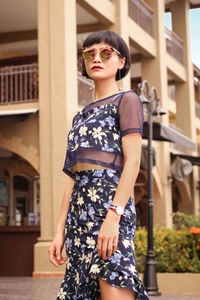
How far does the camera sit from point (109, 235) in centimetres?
249

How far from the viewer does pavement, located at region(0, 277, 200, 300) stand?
10070mm

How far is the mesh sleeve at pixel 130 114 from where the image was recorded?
268 cm

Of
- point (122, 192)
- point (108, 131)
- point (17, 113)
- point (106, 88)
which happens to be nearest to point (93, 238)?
point (122, 192)

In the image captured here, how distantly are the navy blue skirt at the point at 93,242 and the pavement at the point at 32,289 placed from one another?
284 inches

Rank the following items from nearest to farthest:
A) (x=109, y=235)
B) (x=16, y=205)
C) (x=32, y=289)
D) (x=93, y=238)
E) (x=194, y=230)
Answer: (x=109, y=235) → (x=93, y=238) → (x=194, y=230) → (x=32, y=289) → (x=16, y=205)

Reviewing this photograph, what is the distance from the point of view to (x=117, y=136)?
8.95 ft

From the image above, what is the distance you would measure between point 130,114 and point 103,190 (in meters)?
0.35

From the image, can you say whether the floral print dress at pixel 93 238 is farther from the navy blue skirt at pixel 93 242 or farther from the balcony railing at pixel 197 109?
the balcony railing at pixel 197 109

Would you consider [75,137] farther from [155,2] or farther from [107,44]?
[155,2]

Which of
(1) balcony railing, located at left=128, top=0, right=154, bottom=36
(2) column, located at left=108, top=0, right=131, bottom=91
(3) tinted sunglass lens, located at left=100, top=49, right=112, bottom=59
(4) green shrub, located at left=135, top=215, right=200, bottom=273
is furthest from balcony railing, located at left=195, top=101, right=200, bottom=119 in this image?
(3) tinted sunglass lens, located at left=100, top=49, right=112, bottom=59

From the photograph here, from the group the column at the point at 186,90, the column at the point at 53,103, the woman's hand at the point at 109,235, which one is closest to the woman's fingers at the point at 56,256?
the woman's hand at the point at 109,235

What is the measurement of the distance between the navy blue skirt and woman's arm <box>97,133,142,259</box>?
2.3 inches

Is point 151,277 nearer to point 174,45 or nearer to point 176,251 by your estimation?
point 176,251

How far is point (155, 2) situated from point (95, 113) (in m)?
19.5
